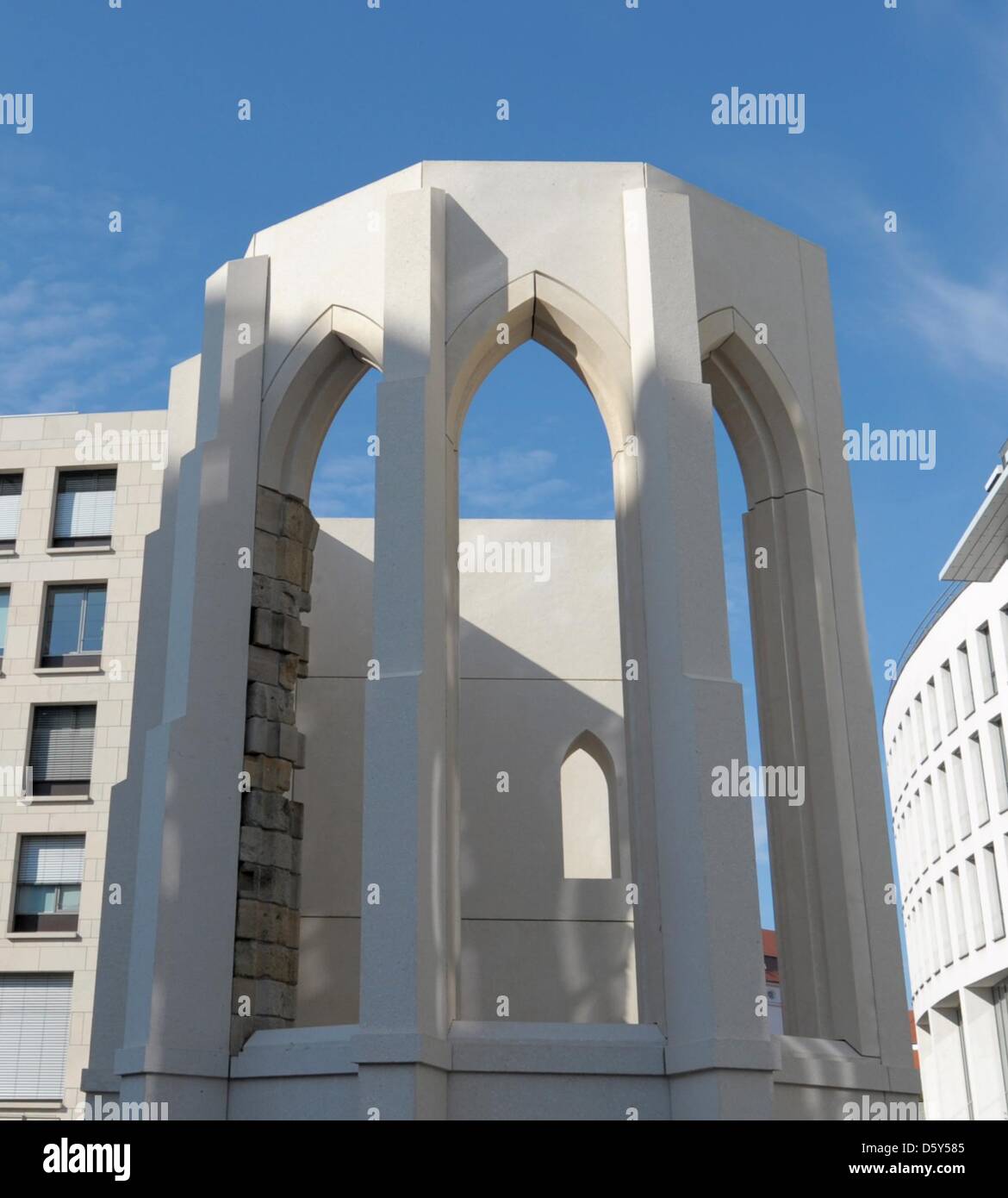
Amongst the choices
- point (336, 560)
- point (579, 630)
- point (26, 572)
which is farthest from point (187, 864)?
point (26, 572)

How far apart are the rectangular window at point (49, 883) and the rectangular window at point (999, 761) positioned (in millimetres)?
24839

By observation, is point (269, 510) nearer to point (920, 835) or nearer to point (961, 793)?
point (961, 793)

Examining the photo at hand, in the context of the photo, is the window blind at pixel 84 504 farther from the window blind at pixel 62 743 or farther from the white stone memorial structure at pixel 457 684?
the white stone memorial structure at pixel 457 684

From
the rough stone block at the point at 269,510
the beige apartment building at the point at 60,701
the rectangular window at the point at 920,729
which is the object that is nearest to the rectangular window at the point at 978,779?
the rectangular window at the point at 920,729

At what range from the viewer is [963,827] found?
44938 mm

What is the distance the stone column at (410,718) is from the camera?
35.9 feet

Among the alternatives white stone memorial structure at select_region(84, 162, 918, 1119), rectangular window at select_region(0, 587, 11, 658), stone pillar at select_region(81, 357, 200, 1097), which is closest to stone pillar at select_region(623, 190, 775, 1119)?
white stone memorial structure at select_region(84, 162, 918, 1119)

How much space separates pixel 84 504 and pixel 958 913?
28.1 meters

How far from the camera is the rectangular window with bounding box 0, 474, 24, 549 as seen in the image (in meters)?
33.5

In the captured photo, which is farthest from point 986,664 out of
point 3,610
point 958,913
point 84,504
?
point 3,610

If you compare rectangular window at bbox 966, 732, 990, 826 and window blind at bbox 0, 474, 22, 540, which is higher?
window blind at bbox 0, 474, 22, 540

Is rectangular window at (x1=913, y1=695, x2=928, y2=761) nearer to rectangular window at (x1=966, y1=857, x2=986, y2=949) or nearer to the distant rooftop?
rectangular window at (x1=966, y1=857, x2=986, y2=949)

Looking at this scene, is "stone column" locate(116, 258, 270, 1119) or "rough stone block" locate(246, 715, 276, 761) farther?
"rough stone block" locate(246, 715, 276, 761)

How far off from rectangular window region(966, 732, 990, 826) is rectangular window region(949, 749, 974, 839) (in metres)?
0.71
